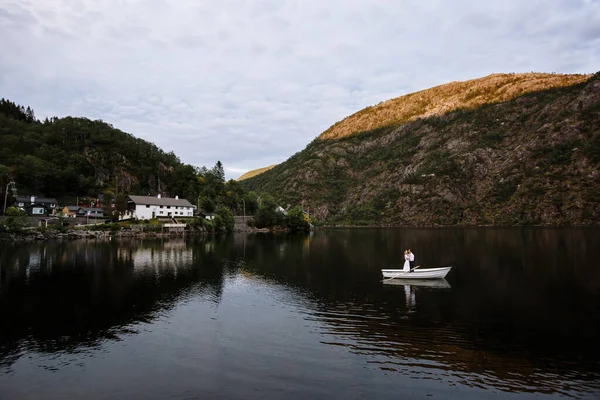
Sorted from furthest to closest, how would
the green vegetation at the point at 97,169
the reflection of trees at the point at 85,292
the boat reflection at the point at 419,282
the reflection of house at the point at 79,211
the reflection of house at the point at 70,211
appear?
the green vegetation at the point at 97,169 < the reflection of house at the point at 79,211 < the reflection of house at the point at 70,211 < the boat reflection at the point at 419,282 < the reflection of trees at the point at 85,292

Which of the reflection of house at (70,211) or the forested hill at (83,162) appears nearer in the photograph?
the reflection of house at (70,211)

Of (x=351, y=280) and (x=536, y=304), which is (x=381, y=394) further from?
(x=351, y=280)

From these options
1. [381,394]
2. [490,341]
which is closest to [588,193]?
[490,341]

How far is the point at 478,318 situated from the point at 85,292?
34.8 m

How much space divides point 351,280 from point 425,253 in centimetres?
2880

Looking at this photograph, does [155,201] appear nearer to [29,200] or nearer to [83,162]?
[29,200]

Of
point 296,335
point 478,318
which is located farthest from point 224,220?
point 478,318

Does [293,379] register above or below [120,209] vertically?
below

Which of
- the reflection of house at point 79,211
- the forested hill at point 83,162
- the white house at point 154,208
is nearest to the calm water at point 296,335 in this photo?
the reflection of house at point 79,211

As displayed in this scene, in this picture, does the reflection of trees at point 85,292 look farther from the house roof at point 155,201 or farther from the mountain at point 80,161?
the mountain at point 80,161

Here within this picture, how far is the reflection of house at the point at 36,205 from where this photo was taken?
102 metres

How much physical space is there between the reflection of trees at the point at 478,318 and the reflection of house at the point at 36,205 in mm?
88965

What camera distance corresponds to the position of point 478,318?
25453mm

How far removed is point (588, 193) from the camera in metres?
142
